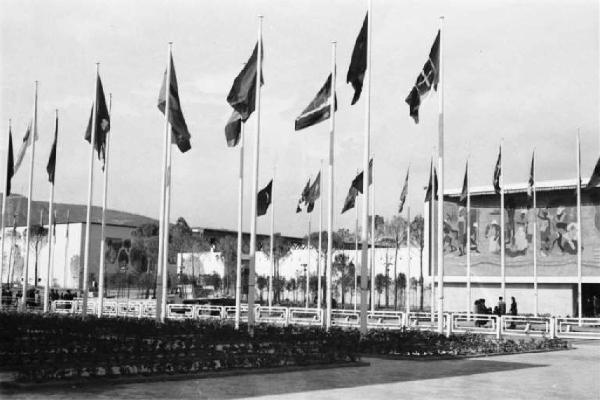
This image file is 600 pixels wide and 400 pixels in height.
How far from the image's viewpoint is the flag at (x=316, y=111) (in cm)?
2808

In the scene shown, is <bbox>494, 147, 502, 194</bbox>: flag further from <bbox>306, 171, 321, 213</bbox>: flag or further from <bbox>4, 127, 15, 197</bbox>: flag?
<bbox>4, 127, 15, 197</bbox>: flag

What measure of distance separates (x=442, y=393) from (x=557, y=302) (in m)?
46.5

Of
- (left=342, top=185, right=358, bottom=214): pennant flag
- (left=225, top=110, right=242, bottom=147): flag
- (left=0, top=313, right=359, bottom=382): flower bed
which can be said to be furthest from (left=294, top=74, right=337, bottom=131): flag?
(left=342, top=185, right=358, bottom=214): pennant flag

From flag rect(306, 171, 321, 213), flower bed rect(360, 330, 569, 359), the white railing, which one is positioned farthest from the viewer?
flag rect(306, 171, 321, 213)

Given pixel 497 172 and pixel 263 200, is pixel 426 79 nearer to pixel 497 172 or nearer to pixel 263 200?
pixel 263 200

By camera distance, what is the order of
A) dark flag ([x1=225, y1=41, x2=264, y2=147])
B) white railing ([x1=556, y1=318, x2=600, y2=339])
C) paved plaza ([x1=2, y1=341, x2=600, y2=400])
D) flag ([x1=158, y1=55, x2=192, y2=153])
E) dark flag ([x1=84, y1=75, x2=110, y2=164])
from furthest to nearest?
dark flag ([x1=84, y1=75, x2=110, y2=164]), white railing ([x1=556, y1=318, x2=600, y2=339]), flag ([x1=158, y1=55, x2=192, y2=153]), dark flag ([x1=225, y1=41, x2=264, y2=147]), paved plaza ([x1=2, y1=341, x2=600, y2=400])

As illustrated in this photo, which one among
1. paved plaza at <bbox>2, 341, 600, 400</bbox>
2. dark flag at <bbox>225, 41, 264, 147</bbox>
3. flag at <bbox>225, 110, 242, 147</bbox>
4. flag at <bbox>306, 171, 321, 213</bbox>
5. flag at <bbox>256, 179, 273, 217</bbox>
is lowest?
paved plaza at <bbox>2, 341, 600, 400</bbox>

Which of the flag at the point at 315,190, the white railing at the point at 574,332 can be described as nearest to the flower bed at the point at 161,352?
the flag at the point at 315,190

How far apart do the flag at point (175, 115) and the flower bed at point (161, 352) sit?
663cm

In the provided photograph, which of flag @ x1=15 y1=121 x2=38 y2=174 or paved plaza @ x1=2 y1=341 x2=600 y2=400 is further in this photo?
flag @ x1=15 y1=121 x2=38 y2=174

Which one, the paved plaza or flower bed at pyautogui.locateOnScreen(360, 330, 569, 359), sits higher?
flower bed at pyautogui.locateOnScreen(360, 330, 569, 359)

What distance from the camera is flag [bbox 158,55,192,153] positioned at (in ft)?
97.5

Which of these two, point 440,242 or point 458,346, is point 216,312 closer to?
point 440,242

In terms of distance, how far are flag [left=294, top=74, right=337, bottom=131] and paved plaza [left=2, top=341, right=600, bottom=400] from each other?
9269mm
